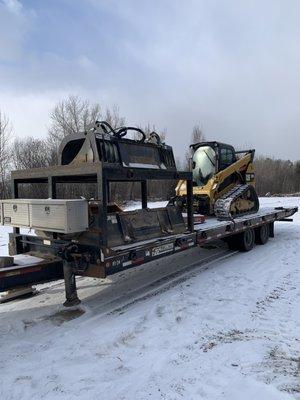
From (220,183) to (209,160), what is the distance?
86cm

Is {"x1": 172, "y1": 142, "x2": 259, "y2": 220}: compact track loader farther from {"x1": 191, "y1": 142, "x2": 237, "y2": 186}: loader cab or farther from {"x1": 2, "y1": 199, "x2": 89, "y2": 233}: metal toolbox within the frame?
{"x1": 2, "y1": 199, "x2": 89, "y2": 233}: metal toolbox

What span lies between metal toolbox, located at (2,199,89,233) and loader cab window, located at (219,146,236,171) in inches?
247

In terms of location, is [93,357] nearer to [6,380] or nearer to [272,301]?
[6,380]

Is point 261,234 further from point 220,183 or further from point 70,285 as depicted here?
point 70,285

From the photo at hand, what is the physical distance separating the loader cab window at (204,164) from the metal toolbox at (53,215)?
6007 millimetres

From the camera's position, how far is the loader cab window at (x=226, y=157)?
10844 mm

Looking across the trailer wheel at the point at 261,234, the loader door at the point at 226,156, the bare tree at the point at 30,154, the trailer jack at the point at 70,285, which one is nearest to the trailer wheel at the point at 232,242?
the trailer wheel at the point at 261,234

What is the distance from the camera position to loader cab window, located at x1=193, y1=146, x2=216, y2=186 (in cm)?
1080

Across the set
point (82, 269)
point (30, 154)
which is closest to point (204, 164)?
point (82, 269)

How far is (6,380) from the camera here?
3.89m

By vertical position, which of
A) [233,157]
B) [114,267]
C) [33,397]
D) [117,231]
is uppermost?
[233,157]

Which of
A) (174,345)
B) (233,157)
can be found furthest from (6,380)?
(233,157)

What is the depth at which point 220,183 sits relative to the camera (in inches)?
407

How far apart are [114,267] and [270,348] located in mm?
2252
